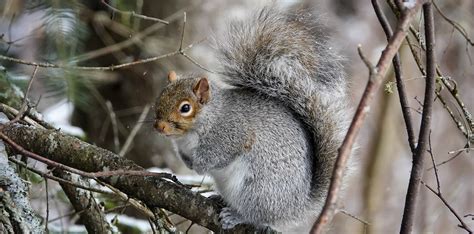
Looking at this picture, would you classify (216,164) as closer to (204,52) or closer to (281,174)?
(281,174)

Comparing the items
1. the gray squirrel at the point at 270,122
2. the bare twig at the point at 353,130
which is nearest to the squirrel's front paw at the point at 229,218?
the gray squirrel at the point at 270,122

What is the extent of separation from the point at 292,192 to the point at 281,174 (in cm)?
5

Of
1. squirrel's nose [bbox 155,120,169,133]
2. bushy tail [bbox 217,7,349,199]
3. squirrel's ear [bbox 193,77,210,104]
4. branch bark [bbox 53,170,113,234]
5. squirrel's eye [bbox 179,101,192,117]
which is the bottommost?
branch bark [bbox 53,170,113,234]

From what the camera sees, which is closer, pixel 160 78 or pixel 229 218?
pixel 229 218

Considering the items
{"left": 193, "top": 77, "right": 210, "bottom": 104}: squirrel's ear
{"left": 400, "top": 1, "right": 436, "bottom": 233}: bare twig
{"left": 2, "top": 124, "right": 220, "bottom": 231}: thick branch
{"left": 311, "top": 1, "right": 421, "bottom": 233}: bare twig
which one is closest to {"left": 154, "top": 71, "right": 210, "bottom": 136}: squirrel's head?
{"left": 193, "top": 77, "right": 210, "bottom": 104}: squirrel's ear

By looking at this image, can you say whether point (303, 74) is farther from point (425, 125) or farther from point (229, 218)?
point (425, 125)

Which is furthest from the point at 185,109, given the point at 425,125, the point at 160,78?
the point at 160,78

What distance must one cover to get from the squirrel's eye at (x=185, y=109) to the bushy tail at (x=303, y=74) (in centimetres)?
14

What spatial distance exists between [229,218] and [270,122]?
0.25 m

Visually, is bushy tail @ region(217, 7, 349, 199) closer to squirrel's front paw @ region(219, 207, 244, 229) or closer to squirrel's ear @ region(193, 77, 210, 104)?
squirrel's ear @ region(193, 77, 210, 104)

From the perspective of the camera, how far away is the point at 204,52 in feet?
9.95

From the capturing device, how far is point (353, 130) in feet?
2.58

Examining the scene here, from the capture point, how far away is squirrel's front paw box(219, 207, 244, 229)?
1.63m

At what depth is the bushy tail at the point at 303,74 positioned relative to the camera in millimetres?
1750
